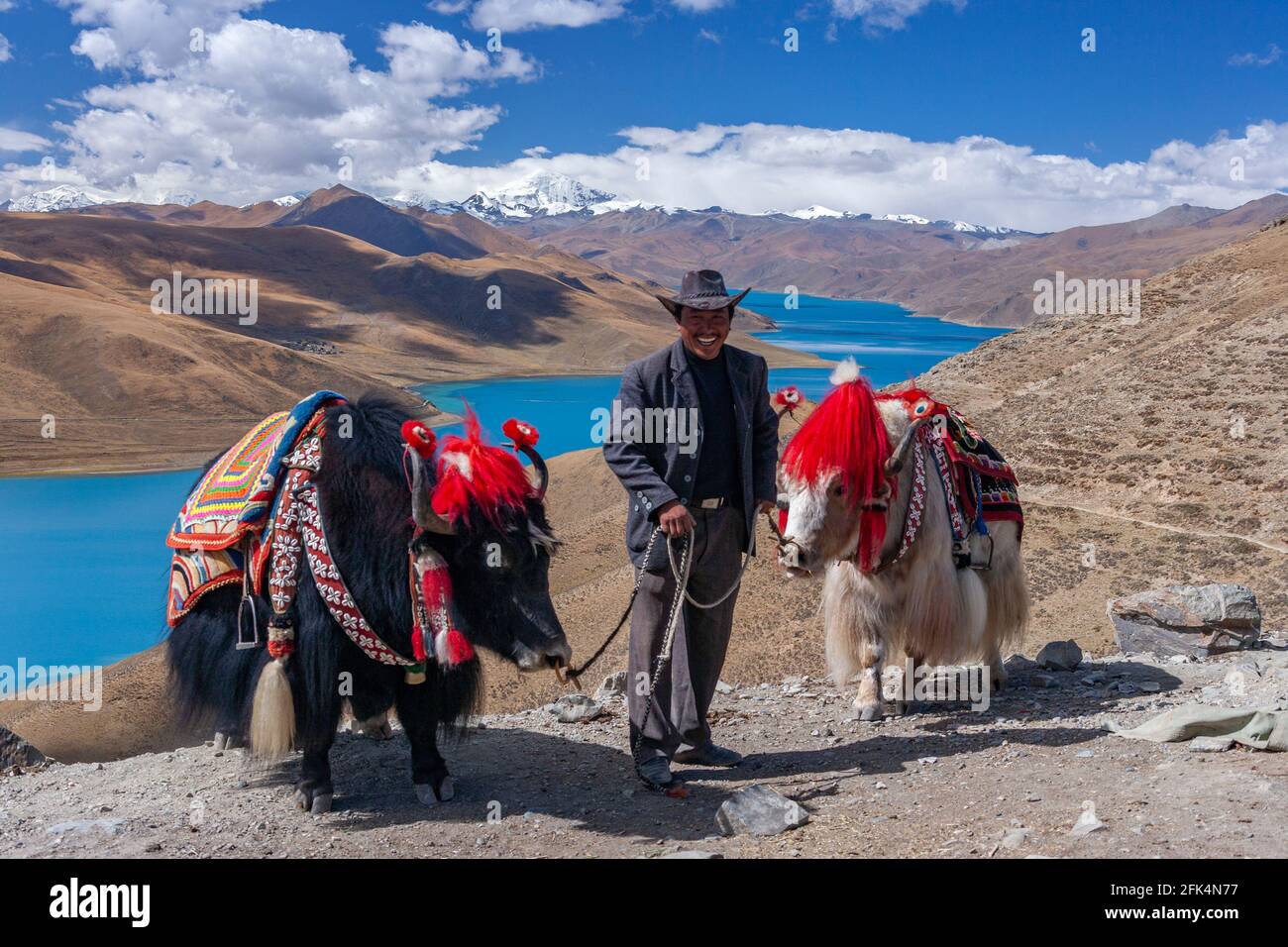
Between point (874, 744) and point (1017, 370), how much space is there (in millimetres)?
16720

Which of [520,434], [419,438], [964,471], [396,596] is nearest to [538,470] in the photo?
[520,434]

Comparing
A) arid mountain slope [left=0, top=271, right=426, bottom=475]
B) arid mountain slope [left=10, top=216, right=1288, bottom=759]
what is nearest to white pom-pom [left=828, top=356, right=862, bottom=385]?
arid mountain slope [left=10, top=216, right=1288, bottom=759]

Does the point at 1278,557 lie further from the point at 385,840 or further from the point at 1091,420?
the point at 385,840

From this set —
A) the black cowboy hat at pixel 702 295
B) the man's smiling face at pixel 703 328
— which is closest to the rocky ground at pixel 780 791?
the man's smiling face at pixel 703 328

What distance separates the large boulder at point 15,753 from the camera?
4926 mm

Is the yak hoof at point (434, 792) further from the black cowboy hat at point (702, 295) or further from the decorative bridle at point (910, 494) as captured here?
the black cowboy hat at point (702, 295)

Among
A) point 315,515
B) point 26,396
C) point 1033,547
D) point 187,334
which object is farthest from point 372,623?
point 187,334

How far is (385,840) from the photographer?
3518mm

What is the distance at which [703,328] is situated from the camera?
12.6 ft

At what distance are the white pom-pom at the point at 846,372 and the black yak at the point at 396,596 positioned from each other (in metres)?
1.37

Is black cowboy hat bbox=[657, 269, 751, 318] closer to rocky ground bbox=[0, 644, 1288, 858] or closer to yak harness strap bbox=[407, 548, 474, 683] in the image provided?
yak harness strap bbox=[407, 548, 474, 683]

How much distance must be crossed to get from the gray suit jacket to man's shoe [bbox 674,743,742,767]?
2.86 ft

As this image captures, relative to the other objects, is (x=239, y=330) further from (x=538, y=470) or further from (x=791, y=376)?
(x=538, y=470)

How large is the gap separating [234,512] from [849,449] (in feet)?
7.93
